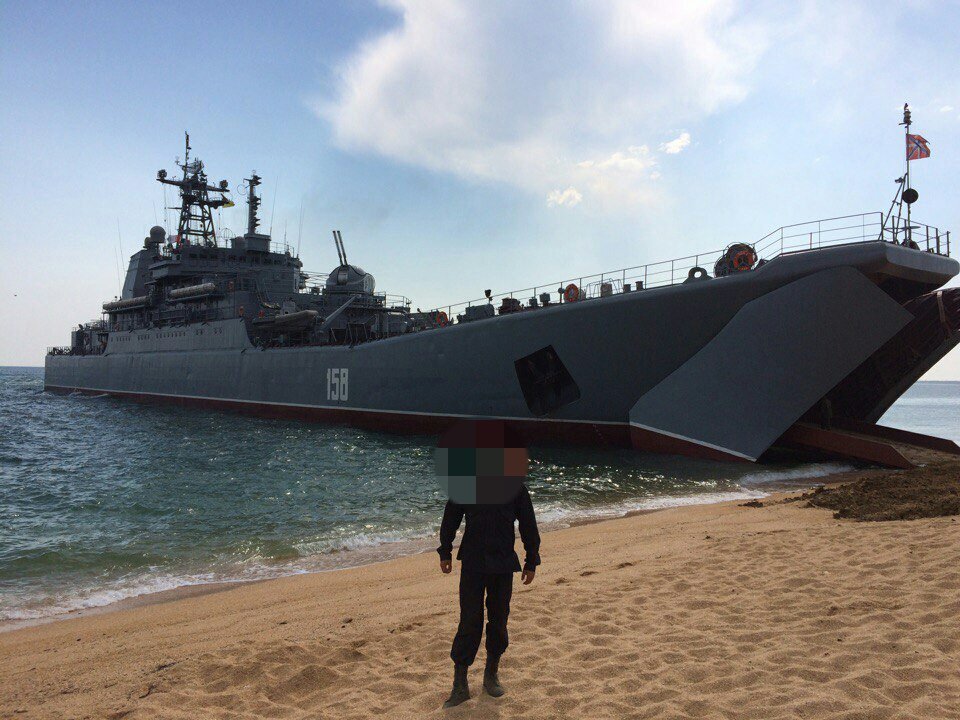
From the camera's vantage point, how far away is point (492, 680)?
352 centimetres

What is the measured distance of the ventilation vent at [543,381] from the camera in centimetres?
1739

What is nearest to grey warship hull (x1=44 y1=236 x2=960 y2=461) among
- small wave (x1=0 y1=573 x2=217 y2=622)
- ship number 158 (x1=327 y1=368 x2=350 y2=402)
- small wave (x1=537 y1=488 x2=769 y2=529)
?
ship number 158 (x1=327 y1=368 x2=350 y2=402)

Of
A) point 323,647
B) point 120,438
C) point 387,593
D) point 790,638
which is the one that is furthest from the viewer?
point 120,438

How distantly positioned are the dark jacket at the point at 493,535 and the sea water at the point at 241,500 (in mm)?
5090

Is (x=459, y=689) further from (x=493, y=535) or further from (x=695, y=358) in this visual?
(x=695, y=358)

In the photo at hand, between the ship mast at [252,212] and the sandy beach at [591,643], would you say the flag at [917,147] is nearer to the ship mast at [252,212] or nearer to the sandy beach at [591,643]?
the sandy beach at [591,643]

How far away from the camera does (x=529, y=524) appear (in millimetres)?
3510

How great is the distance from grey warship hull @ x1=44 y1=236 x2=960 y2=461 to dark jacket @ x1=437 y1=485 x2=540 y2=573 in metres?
12.0

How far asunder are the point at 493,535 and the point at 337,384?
2112cm

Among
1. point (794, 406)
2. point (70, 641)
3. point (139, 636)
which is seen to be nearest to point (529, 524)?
point (139, 636)

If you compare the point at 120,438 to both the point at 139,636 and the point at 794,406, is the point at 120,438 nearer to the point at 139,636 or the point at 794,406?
the point at 139,636

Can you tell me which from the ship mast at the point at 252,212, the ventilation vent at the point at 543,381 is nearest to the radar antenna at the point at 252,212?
the ship mast at the point at 252,212

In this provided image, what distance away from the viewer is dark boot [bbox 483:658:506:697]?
3.48 metres

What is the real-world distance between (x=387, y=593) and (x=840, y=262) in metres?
12.5
